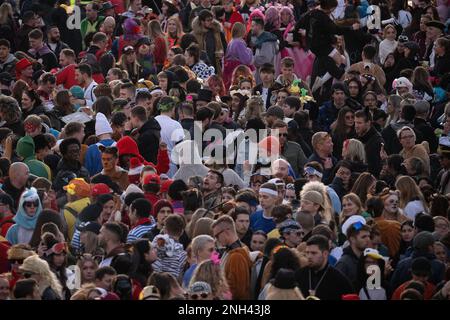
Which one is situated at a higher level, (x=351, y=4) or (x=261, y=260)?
(x=351, y=4)

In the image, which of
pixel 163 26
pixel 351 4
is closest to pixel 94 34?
pixel 163 26

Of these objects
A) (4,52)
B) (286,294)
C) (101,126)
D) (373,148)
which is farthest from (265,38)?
(286,294)

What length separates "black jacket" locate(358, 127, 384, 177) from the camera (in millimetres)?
18109

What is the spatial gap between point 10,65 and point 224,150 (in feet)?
18.2

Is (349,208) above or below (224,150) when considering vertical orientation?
below

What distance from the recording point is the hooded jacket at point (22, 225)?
1454cm

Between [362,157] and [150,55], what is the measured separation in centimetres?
527

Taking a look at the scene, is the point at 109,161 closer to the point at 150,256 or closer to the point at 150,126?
the point at 150,126

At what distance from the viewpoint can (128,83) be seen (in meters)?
19.3

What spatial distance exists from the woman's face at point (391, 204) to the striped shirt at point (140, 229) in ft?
7.74

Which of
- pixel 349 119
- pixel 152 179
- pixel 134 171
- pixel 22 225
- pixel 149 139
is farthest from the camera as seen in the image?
pixel 349 119

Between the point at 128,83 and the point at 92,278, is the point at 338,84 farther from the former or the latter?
the point at 92,278

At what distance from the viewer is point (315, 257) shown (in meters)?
12.9

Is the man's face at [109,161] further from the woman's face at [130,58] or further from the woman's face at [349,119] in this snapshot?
the woman's face at [130,58]
